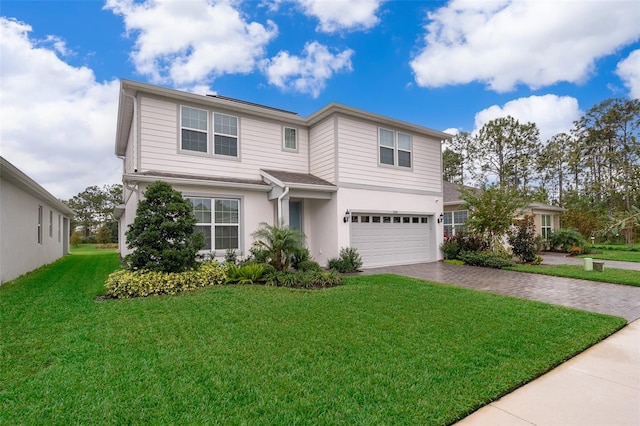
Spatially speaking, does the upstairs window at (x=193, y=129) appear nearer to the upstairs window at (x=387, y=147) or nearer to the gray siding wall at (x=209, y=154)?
the gray siding wall at (x=209, y=154)

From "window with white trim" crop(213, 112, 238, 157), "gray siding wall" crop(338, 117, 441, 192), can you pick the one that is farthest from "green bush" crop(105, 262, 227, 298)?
"gray siding wall" crop(338, 117, 441, 192)

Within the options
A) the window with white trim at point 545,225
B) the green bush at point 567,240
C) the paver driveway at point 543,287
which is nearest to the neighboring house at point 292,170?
the paver driveway at point 543,287

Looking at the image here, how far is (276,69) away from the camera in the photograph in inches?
608

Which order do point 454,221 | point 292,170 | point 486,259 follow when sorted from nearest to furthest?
1. point 486,259
2. point 292,170
3. point 454,221

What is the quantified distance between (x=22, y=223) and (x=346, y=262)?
10603 millimetres

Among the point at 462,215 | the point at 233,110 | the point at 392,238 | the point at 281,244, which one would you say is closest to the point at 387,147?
the point at 392,238

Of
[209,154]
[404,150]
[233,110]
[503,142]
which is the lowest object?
[209,154]

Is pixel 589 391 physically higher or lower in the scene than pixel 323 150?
lower

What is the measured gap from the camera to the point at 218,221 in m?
10.5

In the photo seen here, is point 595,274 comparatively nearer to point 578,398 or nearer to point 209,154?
point 578,398

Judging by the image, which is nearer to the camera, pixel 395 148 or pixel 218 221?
pixel 218 221

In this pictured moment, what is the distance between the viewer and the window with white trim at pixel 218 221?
10.2m

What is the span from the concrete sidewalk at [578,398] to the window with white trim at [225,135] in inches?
401

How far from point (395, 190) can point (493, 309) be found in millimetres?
7613
